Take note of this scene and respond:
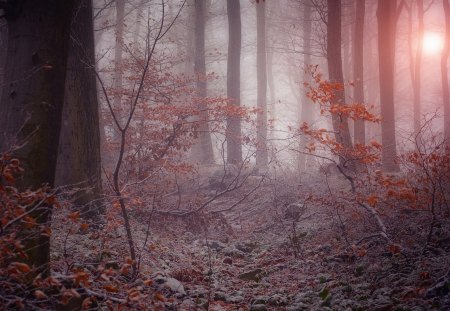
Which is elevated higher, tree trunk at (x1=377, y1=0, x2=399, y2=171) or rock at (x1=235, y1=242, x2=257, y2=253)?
tree trunk at (x1=377, y1=0, x2=399, y2=171)

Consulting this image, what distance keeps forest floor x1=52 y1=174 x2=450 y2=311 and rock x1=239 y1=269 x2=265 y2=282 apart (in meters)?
0.02

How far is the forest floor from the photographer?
453cm

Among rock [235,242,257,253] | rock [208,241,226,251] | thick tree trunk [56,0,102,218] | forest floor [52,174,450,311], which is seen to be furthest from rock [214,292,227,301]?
thick tree trunk [56,0,102,218]

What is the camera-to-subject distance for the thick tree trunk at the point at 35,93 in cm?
400

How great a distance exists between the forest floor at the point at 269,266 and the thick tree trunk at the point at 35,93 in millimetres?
704

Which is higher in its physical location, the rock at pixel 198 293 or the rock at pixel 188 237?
the rock at pixel 188 237

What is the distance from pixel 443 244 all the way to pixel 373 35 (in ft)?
73.6

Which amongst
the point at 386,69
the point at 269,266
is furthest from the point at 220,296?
the point at 386,69

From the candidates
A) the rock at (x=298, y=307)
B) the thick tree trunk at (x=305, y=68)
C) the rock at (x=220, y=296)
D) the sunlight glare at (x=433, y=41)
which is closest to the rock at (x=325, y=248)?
the rock at (x=298, y=307)

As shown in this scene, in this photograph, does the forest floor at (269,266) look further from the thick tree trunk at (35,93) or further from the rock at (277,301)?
the thick tree trunk at (35,93)

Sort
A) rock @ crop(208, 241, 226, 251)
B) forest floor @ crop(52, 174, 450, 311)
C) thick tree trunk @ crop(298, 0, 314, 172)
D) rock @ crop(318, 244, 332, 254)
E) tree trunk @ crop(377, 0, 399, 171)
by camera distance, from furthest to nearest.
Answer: thick tree trunk @ crop(298, 0, 314, 172) < tree trunk @ crop(377, 0, 399, 171) < rock @ crop(208, 241, 226, 251) < rock @ crop(318, 244, 332, 254) < forest floor @ crop(52, 174, 450, 311)

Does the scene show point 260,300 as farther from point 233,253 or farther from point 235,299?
point 233,253

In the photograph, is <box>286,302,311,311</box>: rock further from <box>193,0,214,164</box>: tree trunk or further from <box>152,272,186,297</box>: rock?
<box>193,0,214,164</box>: tree trunk

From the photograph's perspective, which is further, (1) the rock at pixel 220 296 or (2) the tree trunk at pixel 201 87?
(2) the tree trunk at pixel 201 87
